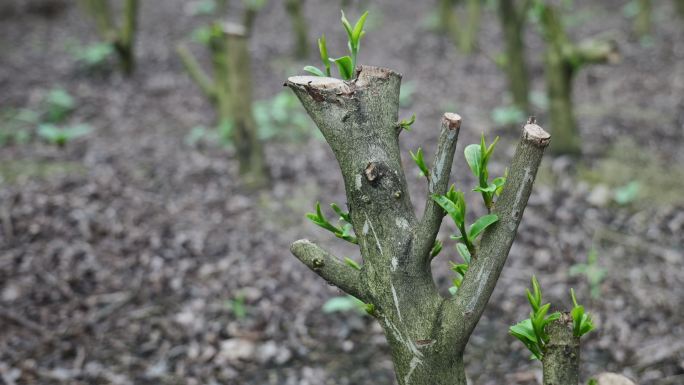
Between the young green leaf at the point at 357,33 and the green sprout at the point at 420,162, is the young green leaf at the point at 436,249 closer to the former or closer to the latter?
the green sprout at the point at 420,162

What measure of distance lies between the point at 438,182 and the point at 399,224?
153mm

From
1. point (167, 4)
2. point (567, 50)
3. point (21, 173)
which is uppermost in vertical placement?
point (167, 4)

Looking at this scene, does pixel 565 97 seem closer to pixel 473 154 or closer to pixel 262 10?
pixel 473 154

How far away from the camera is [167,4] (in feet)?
36.2

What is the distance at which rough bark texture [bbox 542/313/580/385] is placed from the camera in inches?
55.4

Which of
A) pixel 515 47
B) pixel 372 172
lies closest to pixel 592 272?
pixel 372 172

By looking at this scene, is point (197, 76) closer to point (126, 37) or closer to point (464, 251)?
point (126, 37)

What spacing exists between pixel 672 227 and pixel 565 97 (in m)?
1.51

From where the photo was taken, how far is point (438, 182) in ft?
4.69

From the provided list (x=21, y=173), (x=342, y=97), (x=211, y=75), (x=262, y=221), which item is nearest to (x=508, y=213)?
(x=342, y=97)

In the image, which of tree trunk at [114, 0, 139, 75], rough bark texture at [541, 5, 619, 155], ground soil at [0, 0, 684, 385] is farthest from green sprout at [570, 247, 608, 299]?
tree trunk at [114, 0, 139, 75]

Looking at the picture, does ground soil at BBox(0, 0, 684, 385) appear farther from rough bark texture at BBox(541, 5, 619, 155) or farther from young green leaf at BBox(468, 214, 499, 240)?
young green leaf at BBox(468, 214, 499, 240)

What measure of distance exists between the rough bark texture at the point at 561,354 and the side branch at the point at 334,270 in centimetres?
51

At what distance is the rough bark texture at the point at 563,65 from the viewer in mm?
4441
